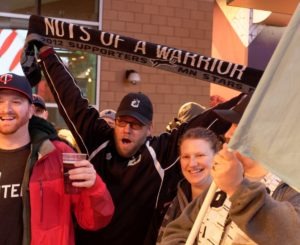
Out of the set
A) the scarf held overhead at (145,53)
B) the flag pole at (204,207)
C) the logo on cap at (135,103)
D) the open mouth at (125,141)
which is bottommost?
the flag pole at (204,207)

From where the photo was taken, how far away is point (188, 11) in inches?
332

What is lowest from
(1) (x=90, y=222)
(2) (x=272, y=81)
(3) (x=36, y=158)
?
(1) (x=90, y=222)

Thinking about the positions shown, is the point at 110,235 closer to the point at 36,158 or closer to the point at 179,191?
the point at 179,191

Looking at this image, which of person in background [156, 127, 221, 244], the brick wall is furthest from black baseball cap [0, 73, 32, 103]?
the brick wall

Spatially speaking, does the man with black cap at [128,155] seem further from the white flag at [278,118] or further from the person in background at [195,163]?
the white flag at [278,118]

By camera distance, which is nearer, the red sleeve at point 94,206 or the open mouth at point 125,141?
the red sleeve at point 94,206

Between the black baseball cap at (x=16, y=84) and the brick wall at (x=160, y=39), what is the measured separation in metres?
5.03

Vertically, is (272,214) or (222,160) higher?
(222,160)

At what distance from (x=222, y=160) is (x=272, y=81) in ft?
1.55

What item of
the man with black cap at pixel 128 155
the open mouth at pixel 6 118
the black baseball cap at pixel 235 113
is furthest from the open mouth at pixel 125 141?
the black baseball cap at pixel 235 113

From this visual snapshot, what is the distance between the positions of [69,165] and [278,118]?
137 cm

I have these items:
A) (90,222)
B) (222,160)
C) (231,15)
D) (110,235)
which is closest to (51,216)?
(90,222)

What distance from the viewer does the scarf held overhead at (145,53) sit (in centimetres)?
315

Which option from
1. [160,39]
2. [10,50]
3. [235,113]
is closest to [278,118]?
[235,113]
